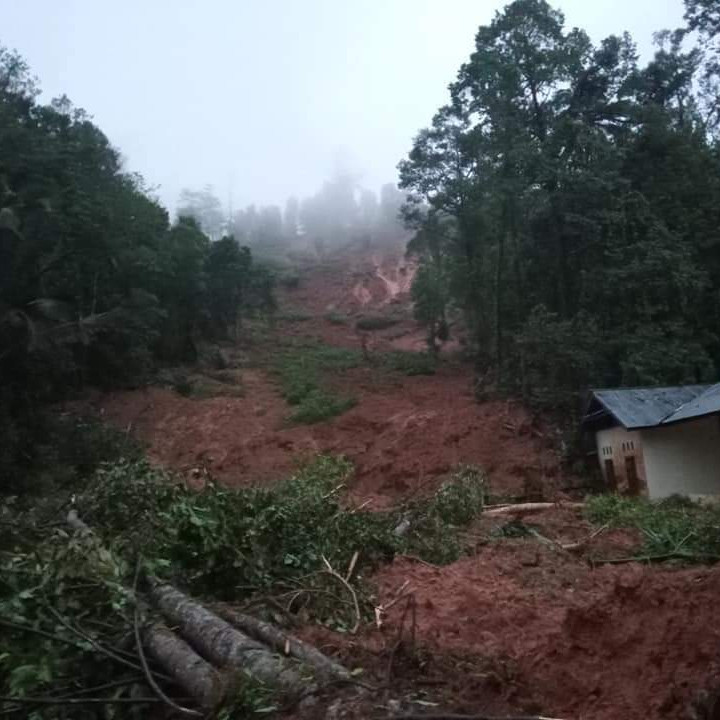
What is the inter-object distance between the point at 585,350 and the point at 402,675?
14.5m

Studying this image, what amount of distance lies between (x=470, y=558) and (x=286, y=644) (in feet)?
13.4

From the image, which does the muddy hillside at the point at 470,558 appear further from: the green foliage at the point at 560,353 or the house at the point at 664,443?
the house at the point at 664,443

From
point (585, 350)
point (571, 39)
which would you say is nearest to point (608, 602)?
point (585, 350)

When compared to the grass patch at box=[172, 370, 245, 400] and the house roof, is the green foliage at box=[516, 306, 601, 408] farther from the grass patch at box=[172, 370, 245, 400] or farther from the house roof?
the grass patch at box=[172, 370, 245, 400]

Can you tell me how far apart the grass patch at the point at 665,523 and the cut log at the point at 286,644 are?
15.6 ft

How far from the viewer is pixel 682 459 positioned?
45.0 ft

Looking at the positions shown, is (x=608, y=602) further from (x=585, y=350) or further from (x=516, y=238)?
(x=516, y=238)

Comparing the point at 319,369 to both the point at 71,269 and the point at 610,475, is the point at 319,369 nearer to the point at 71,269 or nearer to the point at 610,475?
the point at 71,269

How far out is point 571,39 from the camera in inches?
857

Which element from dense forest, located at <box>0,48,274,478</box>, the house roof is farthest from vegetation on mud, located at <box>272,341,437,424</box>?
the house roof

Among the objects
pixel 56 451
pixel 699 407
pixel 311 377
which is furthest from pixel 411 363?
pixel 699 407

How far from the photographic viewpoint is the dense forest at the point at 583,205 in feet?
57.6

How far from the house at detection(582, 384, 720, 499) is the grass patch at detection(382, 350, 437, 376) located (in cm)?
1434

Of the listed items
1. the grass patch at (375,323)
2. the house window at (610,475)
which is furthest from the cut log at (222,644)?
the grass patch at (375,323)
